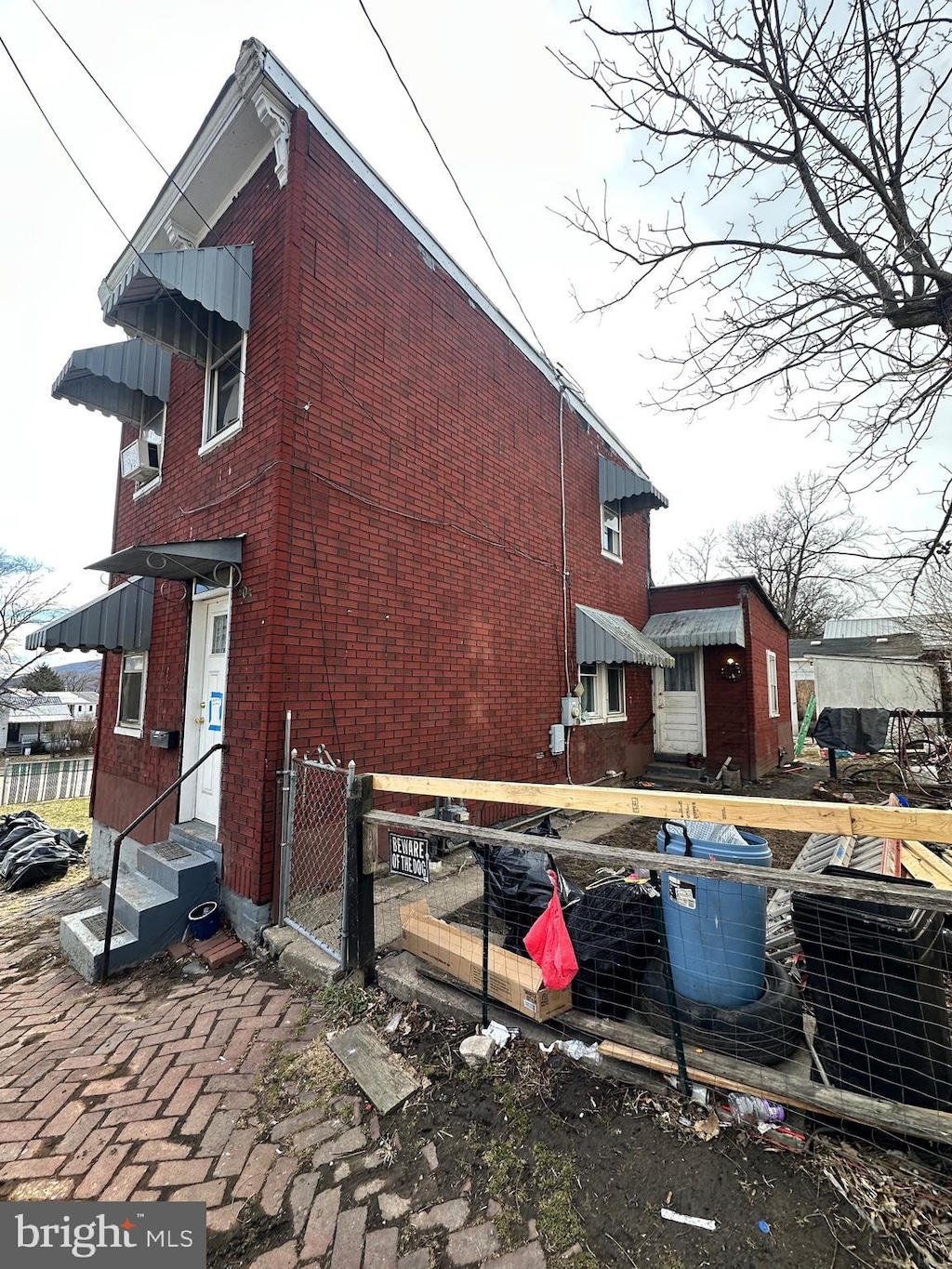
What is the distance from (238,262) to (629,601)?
917cm

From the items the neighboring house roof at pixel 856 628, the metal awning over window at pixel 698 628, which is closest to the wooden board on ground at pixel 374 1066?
the metal awning over window at pixel 698 628

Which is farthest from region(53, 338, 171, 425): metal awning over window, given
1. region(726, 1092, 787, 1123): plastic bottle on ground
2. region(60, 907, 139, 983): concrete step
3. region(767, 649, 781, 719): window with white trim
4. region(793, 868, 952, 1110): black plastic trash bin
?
region(767, 649, 781, 719): window with white trim

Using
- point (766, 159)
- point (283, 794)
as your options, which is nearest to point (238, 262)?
point (766, 159)

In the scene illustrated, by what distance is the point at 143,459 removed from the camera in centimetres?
679

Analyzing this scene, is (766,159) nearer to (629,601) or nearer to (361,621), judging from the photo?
(361,621)

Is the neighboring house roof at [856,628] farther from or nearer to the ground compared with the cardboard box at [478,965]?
farther from the ground

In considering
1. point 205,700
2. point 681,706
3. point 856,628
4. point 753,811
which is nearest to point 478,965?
point 753,811

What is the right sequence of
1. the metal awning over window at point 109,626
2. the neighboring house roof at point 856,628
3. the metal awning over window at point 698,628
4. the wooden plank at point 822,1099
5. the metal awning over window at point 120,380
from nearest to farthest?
the wooden plank at point 822,1099 → the metal awning over window at point 109,626 → the metal awning over window at point 120,380 → the metal awning over window at point 698,628 → the neighboring house roof at point 856,628

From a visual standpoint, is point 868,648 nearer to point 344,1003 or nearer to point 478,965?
point 478,965

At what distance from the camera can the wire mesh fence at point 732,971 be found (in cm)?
214

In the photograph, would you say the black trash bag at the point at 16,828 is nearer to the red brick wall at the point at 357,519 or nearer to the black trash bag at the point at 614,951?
the red brick wall at the point at 357,519

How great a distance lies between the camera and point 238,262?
5.31 metres

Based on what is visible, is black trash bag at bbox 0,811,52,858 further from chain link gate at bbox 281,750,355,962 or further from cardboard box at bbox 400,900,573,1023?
cardboard box at bbox 400,900,573,1023

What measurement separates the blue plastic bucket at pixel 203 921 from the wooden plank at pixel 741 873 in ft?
9.50
